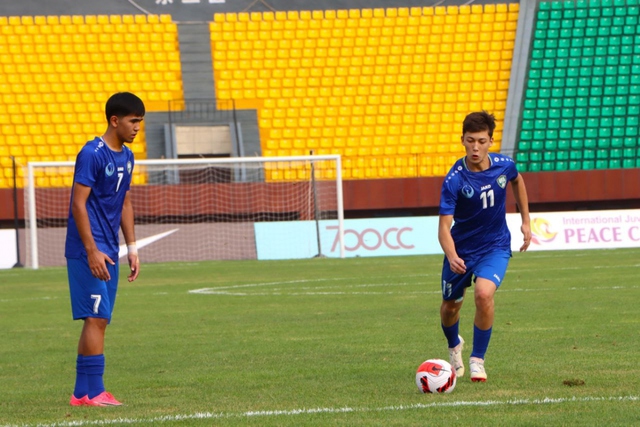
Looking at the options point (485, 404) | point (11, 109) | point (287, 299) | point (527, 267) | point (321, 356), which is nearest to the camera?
point (485, 404)

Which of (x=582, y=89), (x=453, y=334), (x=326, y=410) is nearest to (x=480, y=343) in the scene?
(x=453, y=334)

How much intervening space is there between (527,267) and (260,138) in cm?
1477

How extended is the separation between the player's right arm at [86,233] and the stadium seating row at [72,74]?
25.9m

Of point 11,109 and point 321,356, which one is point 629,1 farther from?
point 321,356

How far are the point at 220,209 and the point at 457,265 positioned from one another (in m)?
22.4

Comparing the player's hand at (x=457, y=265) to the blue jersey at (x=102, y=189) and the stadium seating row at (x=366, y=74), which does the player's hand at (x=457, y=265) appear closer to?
the blue jersey at (x=102, y=189)

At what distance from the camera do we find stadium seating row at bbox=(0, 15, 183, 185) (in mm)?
32281

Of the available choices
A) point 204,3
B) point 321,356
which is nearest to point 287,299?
point 321,356

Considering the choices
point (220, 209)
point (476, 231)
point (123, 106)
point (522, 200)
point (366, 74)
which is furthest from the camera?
point (366, 74)

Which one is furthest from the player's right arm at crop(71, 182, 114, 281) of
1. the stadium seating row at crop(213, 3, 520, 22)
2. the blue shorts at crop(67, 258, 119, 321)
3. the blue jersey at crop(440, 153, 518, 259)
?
the stadium seating row at crop(213, 3, 520, 22)

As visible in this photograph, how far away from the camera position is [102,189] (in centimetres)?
652

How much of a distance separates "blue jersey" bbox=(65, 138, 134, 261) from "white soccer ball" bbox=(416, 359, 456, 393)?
203 centimetres

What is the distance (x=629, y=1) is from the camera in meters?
36.5

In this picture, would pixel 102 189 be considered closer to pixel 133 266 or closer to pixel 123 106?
pixel 123 106
